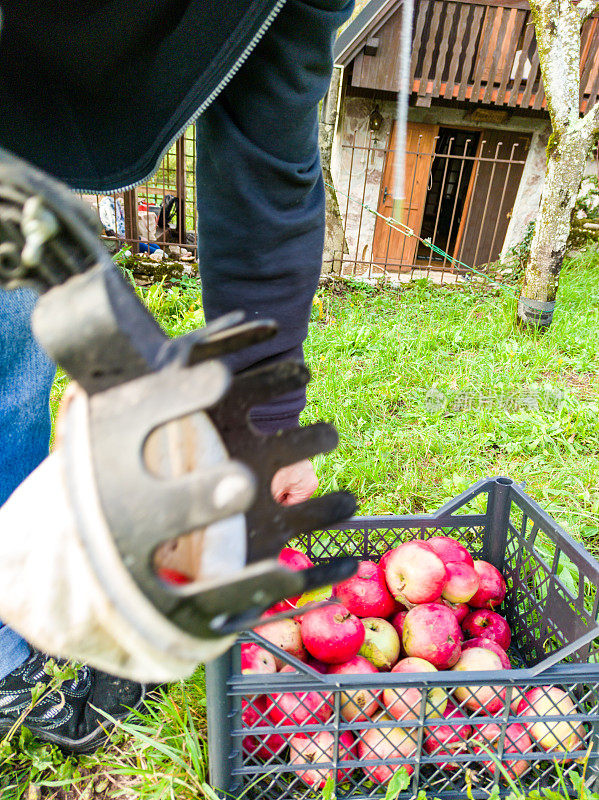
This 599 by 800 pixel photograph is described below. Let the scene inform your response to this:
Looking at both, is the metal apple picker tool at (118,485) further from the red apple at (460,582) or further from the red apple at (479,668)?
the red apple at (460,582)

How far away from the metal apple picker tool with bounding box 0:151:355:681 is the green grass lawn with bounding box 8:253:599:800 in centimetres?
104

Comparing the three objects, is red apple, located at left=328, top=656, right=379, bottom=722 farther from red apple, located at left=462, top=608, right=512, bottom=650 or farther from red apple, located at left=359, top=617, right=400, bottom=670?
red apple, located at left=462, top=608, right=512, bottom=650

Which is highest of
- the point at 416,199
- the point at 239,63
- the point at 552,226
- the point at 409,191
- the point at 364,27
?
the point at 364,27

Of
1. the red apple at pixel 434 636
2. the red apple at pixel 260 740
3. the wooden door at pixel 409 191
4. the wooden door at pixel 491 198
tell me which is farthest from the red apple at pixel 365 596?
the wooden door at pixel 491 198

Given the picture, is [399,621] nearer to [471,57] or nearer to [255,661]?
[255,661]

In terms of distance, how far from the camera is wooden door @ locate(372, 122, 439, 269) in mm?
9531

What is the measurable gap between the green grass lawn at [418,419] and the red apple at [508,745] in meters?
0.61

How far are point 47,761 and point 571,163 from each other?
4969mm

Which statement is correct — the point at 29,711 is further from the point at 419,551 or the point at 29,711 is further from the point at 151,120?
the point at 151,120

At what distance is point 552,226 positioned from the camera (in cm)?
461

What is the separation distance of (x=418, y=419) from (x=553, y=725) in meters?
1.99

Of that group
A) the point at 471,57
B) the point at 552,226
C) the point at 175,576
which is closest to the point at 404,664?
the point at 175,576

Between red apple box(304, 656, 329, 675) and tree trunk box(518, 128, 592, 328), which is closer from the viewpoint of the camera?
red apple box(304, 656, 329, 675)

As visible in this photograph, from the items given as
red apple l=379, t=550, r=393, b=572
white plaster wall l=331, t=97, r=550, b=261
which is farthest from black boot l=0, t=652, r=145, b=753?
white plaster wall l=331, t=97, r=550, b=261
